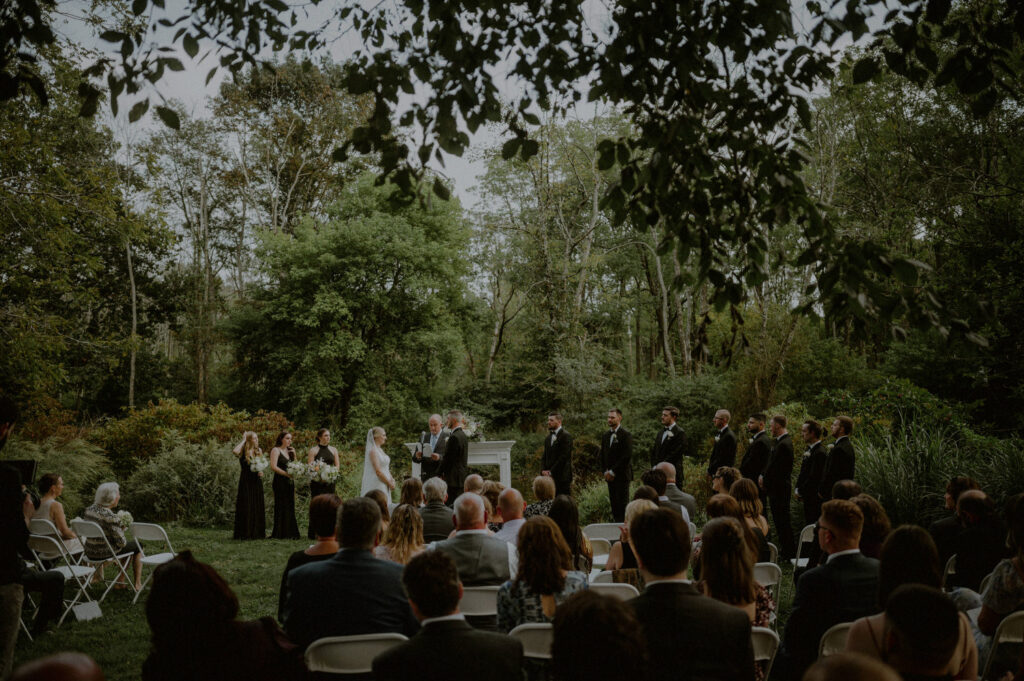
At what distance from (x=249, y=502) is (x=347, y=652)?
26.7 feet

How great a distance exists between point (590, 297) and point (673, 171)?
22779 millimetres

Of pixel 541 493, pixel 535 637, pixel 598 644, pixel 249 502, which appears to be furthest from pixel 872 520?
pixel 249 502

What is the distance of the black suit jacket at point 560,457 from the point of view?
1020 cm

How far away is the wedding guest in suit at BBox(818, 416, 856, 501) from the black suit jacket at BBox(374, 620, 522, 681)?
6262 mm

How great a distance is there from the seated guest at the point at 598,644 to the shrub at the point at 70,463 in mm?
12155

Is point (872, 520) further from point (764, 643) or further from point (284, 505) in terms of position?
point (284, 505)

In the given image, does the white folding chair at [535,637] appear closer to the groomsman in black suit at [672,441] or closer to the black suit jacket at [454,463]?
the groomsman in black suit at [672,441]

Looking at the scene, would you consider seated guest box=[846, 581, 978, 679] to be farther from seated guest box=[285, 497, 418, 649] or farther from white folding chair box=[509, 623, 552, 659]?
seated guest box=[285, 497, 418, 649]

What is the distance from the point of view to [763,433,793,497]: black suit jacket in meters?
8.26

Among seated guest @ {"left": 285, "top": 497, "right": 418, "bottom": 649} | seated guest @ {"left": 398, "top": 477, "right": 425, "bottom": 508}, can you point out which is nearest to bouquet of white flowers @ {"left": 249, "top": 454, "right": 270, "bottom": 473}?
seated guest @ {"left": 398, "top": 477, "right": 425, "bottom": 508}

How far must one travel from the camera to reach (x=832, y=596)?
3.30m

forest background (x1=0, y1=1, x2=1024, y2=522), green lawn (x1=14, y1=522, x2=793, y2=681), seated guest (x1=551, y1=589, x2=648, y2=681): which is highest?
forest background (x1=0, y1=1, x2=1024, y2=522)

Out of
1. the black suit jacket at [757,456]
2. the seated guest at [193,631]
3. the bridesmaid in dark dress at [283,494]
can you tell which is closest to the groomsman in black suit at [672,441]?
the black suit jacket at [757,456]

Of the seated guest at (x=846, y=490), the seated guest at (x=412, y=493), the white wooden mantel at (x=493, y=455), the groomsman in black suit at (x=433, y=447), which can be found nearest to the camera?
the seated guest at (x=846, y=490)
